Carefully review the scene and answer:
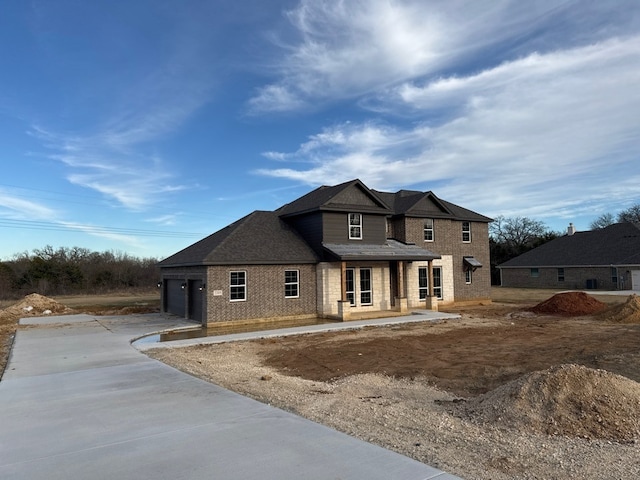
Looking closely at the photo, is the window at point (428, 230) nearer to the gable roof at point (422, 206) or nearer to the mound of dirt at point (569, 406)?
the gable roof at point (422, 206)

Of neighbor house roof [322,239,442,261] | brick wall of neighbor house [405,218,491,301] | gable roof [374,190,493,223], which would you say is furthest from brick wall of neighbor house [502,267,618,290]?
neighbor house roof [322,239,442,261]

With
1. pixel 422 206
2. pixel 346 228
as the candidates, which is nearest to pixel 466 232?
pixel 422 206

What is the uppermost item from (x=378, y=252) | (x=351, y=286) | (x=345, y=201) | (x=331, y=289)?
(x=345, y=201)

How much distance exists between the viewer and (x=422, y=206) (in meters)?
26.6

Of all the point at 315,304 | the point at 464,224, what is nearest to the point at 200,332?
the point at 315,304

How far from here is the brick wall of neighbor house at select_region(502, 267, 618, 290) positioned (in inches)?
1603

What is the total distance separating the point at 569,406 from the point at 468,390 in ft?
7.68

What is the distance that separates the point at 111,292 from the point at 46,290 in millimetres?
6008

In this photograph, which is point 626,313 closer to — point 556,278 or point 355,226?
point 355,226

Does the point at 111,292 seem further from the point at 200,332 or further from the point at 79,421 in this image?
the point at 79,421

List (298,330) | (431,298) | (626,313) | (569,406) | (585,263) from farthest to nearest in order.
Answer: (585,263) < (431,298) < (626,313) < (298,330) < (569,406)

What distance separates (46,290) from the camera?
156 feet

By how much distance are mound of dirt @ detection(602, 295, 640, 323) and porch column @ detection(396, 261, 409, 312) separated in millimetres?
8294

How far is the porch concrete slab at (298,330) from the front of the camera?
46.4ft
